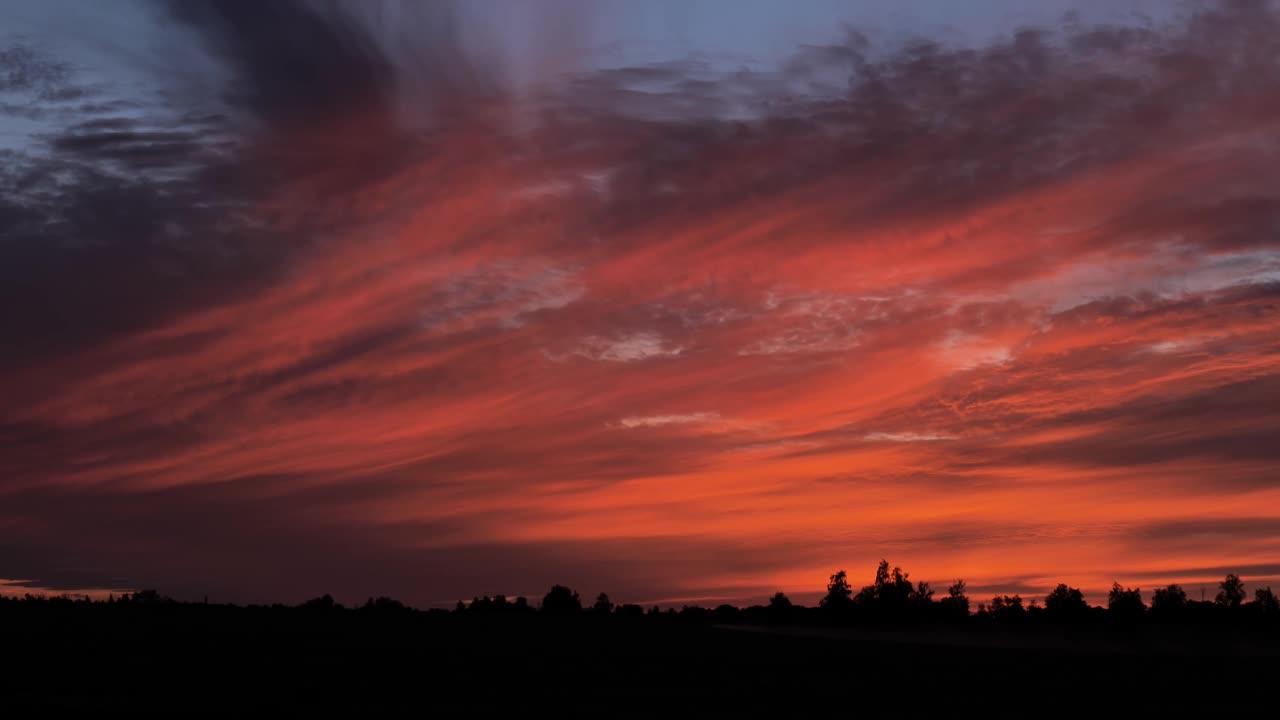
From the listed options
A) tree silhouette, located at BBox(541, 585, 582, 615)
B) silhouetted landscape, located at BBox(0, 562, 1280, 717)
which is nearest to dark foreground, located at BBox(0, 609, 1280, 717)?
silhouetted landscape, located at BBox(0, 562, 1280, 717)

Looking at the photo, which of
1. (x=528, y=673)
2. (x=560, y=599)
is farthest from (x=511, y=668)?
(x=560, y=599)

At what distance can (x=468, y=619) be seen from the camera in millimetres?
75812

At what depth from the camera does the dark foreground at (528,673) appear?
4047cm

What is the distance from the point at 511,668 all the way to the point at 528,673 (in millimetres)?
1724

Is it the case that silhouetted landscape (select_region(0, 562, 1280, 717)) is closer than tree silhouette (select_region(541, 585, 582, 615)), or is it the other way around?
silhouetted landscape (select_region(0, 562, 1280, 717))

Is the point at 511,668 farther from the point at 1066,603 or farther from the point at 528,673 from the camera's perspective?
the point at 1066,603

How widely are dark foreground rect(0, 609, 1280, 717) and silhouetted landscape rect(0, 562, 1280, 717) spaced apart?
0.14 meters

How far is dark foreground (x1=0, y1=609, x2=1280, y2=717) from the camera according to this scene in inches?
1593

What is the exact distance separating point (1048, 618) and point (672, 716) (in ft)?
409

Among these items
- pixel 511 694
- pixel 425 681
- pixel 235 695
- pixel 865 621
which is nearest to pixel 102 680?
pixel 235 695

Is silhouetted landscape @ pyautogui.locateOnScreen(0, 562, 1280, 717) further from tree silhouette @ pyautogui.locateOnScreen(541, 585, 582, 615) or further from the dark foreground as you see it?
tree silhouette @ pyautogui.locateOnScreen(541, 585, 582, 615)

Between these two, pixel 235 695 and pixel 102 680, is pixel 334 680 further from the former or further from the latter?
pixel 102 680

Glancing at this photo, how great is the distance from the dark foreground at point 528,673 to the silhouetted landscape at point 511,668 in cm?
14

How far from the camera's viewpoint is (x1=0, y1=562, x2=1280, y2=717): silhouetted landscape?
41.1 meters
